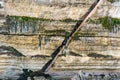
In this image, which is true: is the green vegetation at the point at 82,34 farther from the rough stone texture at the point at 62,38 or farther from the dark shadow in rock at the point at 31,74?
the dark shadow in rock at the point at 31,74

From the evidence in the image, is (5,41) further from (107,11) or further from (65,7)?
(107,11)

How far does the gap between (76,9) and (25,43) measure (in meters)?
1.13

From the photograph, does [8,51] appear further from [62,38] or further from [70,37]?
[70,37]

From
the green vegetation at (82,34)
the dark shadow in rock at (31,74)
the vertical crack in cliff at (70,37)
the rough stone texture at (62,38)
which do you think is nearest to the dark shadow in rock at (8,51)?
the rough stone texture at (62,38)

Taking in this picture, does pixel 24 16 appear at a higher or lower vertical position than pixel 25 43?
higher

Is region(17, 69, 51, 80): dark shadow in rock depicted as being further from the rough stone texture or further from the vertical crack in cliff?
the rough stone texture

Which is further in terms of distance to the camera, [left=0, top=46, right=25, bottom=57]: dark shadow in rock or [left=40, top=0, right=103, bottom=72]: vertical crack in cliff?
[left=40, top=0, right=103, bottom=72]: vertical crack in cliff

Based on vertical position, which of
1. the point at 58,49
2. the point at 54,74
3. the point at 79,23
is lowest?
the point at 54,74

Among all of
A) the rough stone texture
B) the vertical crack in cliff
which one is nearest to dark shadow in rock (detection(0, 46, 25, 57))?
the rough stone texture

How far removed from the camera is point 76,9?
7.54 m

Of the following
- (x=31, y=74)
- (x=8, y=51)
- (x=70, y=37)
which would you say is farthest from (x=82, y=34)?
(x=8, y=51)

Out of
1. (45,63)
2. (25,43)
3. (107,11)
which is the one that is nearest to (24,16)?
(25,43)

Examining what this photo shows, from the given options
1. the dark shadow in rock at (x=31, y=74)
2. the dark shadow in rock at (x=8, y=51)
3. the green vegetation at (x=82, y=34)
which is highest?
the green vegetation at (x=82, y=34)

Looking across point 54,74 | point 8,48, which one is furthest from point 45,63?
point 8,48
